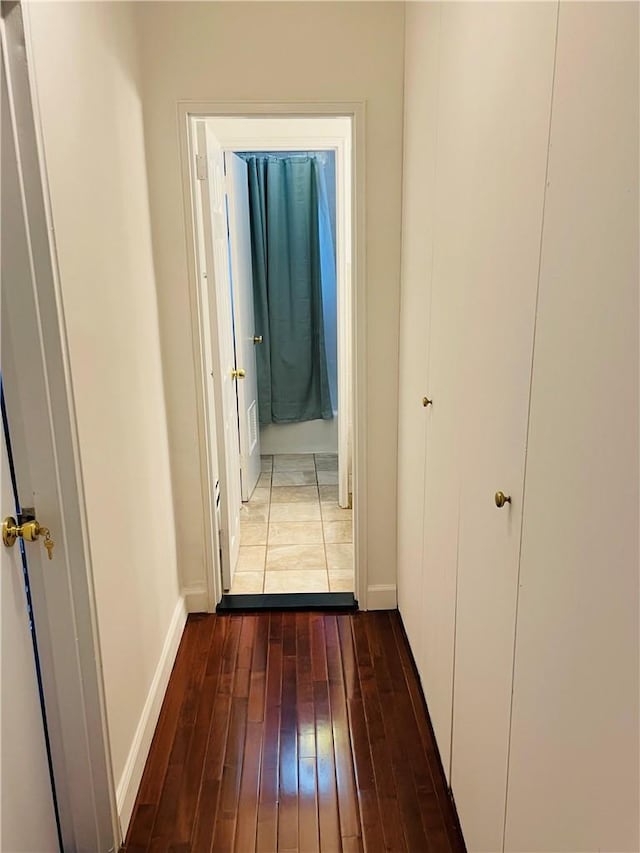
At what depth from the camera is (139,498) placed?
2.03 metres

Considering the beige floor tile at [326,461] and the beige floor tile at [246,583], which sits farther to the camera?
the beige floor tile at [326,461]

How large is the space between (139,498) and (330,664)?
1.00m

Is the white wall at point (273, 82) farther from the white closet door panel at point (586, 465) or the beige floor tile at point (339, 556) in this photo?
the white closet door panel at point (586, 465)

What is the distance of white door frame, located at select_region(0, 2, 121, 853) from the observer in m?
1.24

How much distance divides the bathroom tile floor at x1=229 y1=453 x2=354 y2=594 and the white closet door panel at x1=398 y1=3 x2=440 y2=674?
654 mm

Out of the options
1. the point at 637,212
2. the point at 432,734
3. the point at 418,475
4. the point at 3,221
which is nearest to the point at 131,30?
the point at 3,221

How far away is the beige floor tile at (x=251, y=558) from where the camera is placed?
318 centimetres

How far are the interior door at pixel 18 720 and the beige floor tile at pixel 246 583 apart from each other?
151cm

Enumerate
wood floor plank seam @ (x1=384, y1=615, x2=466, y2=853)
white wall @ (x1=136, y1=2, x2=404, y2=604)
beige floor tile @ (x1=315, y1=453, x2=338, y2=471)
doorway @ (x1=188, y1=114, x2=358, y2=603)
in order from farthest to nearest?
beige floor tile @ (x1=315, y1=453, x2=338, y2=471)
doorway @ (x1=188, y1=114, x2=358, y2=603)
white wall @ (x1=136, y1=2, x2=404, y2=604)
wood floor plank seam @ (x1=384, y1=615, x2=466, y2=853)

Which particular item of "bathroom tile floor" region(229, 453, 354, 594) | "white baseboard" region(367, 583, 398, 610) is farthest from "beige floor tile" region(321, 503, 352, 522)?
"white baseboard" region(367, 583, 398, 610)

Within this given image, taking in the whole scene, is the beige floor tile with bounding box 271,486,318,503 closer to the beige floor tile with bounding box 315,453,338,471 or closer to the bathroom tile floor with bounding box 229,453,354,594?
the bathroom tile floor with bounding box 229,453,354,594

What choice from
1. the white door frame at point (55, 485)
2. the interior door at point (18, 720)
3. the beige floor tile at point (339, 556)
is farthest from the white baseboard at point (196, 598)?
the interior door at point (18, 720)

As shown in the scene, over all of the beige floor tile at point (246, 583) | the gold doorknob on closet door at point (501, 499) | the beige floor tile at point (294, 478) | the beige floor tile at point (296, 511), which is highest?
the gold doorknob on closet door at point (501, 499)

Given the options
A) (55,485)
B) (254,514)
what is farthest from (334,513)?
(55,485)
